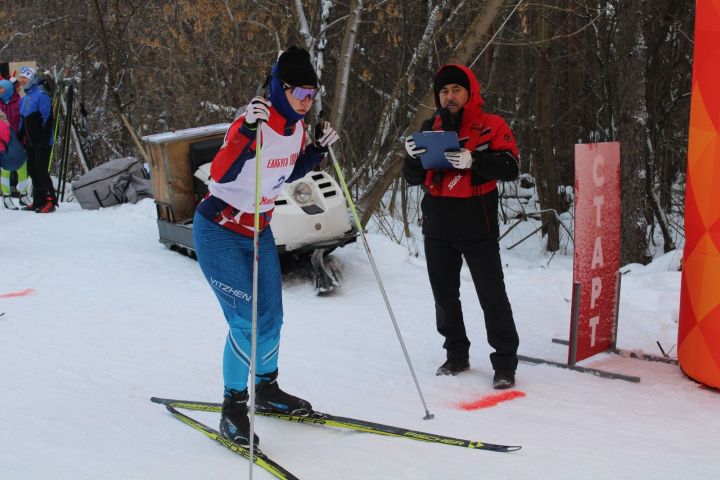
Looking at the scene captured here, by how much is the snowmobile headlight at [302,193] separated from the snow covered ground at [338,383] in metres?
0.84

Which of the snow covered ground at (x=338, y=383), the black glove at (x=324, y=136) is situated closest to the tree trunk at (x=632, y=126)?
the snow covered ground at (x=338, y=383)

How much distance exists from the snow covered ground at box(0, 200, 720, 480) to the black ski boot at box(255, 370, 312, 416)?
85 millimetres

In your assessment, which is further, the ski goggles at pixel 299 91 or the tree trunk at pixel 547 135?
the tree trunk at pixel 547 135

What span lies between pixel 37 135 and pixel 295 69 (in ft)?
32.7

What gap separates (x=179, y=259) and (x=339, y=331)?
312cm

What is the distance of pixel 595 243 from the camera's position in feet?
16.5

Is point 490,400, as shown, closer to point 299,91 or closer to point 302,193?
point 299,91

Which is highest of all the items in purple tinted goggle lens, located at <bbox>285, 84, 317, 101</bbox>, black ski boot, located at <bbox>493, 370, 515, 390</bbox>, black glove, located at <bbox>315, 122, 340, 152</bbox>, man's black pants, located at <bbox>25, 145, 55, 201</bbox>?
purple tinted goggle lens, located at <bbox>285, 84, 317, 101</bbox>

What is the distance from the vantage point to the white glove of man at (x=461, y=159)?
447cm

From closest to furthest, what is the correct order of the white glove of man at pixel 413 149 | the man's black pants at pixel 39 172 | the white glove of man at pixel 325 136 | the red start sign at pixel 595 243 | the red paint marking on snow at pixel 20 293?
the white glove of man at pixel 325 136 → the white glove of man at pixel 413 149 → the red start sign at pixel 595 243 → the red paint marking on snow at pixel 20 293 → the man's black pants at pixel 39 172

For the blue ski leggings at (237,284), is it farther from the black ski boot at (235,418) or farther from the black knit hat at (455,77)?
the black knit hat at (455,77)

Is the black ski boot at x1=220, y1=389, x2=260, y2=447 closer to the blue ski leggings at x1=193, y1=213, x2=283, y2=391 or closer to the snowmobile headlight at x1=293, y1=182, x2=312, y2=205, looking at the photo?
the blue ski leggings at x1=193, y1=213, x2=283, y2=391

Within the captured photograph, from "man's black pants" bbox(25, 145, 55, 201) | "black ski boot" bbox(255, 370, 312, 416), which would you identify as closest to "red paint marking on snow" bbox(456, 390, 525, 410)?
"black ski boot" bbox(255, 370, 312, 416)

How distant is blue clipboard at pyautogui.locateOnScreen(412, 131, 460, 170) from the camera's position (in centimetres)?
455
